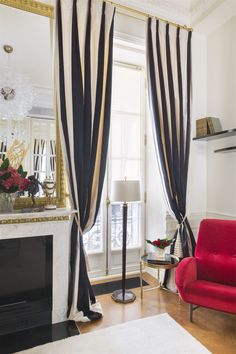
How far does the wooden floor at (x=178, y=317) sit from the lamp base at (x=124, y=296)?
49 mm

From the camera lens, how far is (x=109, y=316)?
2.55m

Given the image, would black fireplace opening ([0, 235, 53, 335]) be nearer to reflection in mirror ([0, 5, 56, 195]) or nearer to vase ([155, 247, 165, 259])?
reflection in mirror ([0, 5, 56, 195])

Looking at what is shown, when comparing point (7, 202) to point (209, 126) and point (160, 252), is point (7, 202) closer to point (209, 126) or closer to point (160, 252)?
point (160, 252)

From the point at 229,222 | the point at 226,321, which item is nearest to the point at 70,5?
the point at 229,222

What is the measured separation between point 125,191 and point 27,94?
1.48m

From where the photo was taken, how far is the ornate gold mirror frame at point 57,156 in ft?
8.14

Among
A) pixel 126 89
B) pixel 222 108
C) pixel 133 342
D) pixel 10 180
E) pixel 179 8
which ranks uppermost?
pixel 179 8

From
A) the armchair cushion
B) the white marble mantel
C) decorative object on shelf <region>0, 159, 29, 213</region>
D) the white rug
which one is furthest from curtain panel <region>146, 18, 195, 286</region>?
decorative object on shelf <region>0, 159, 29, 213</region>

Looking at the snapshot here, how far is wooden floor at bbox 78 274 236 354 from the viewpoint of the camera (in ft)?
7.11

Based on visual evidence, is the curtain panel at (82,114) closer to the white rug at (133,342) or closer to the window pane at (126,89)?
the white rug at (133,342)

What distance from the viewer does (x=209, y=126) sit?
3.19 meters

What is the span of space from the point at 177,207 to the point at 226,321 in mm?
1311

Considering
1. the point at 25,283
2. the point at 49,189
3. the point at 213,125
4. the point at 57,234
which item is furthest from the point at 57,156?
the point at 213,125

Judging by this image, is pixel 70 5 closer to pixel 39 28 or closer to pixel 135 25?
pixel 39 28
